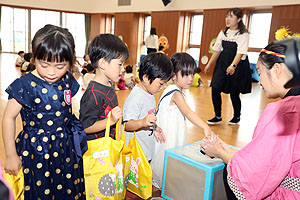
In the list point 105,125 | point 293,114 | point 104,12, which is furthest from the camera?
point 104,12

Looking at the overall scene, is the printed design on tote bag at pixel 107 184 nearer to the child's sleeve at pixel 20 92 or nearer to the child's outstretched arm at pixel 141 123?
the child's outstretched arm at pixel 141 123

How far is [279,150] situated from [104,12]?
15127 millimetres

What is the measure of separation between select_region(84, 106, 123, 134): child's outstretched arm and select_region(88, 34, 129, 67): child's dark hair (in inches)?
12.8

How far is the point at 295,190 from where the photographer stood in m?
1.10

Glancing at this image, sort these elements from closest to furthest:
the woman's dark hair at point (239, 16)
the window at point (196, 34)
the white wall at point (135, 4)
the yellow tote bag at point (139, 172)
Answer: the yellow tote bag at point (139, 172) → the woman's dark hair at point (239, 16) → the white wall at point (135, 4) → the window at point (196, 34)

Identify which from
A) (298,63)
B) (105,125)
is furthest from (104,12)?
(298,63)

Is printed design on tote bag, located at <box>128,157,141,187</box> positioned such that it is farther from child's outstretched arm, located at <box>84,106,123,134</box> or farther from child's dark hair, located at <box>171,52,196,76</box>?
child's dark hair, located at <box>171,52,196,76</box>

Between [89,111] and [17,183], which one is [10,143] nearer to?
[17,183]

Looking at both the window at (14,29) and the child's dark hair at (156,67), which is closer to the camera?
the child's dark hair at (156,67)

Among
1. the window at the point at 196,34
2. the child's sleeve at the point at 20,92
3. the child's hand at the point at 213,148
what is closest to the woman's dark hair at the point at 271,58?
the child's hand at the point at 213,148

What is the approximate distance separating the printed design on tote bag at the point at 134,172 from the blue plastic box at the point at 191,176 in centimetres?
18

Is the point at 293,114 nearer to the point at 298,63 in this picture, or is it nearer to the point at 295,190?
the point at 295,190

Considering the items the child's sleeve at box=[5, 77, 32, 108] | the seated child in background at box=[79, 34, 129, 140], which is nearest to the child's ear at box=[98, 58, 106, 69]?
the seated child in background at box=[79, 34, 129, 140]

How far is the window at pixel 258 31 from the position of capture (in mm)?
9477
